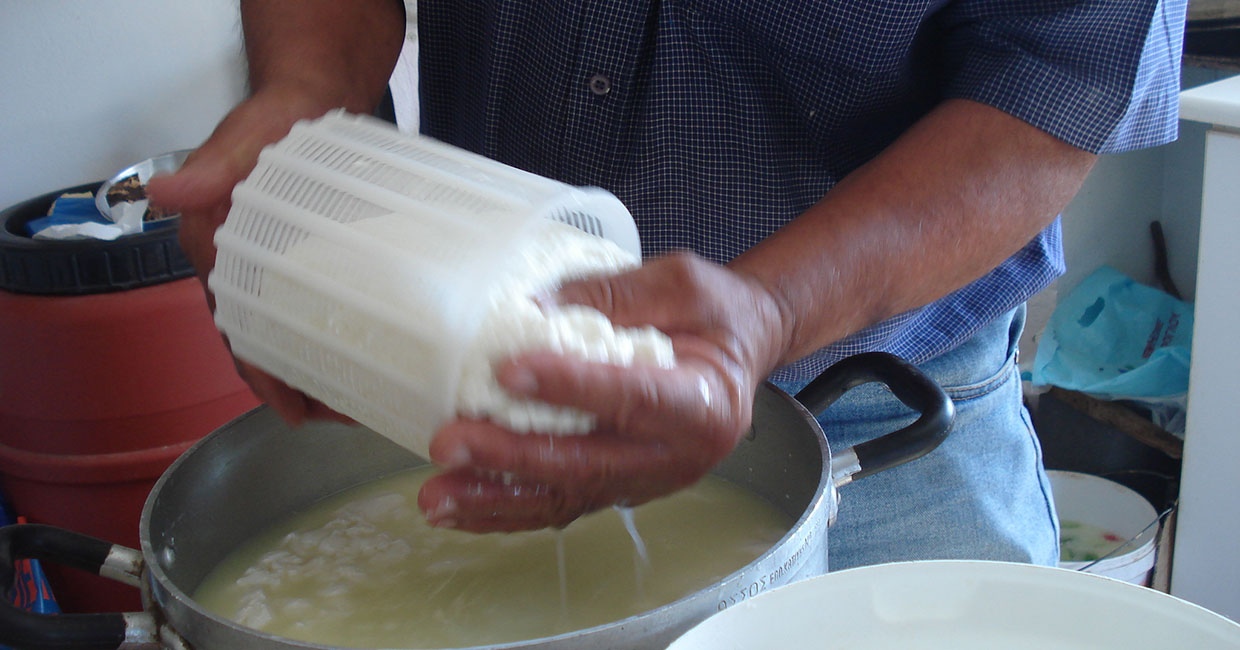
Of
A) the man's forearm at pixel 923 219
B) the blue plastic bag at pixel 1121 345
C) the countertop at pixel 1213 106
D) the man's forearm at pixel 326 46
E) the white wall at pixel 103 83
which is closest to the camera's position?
the man's forearm at pixel 923 219

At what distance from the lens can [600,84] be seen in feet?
2.86

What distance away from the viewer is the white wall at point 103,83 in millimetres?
1760

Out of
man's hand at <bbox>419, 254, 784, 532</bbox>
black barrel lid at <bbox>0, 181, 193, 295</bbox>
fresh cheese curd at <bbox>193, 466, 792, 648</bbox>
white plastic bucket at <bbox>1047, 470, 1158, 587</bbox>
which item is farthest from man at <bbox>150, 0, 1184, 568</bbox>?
white plastic bucket at <bbox>1047, 470, 1158, 587</bbox>

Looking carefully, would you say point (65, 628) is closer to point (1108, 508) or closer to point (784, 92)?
point (784, 92)

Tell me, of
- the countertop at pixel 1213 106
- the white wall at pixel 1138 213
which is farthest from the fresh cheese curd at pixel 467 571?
the white wall at pixel 1138 213

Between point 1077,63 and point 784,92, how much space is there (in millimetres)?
227

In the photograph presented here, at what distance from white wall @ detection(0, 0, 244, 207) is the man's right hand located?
1.08 metres

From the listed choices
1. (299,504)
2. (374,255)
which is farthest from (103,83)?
(374,255)

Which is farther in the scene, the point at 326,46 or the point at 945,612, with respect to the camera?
the point at 326,46

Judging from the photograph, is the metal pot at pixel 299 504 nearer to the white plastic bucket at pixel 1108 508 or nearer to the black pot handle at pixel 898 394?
the black pot handle at pixel 898 394

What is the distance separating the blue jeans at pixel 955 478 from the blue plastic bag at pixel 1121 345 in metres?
1.11

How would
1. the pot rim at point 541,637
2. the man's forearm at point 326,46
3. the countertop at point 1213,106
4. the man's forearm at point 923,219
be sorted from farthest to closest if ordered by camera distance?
the countertop at point 1213,106 < the man's forearm at point 326,46 < the man's forearm at point 923,219 < the pot rim at point 541,637

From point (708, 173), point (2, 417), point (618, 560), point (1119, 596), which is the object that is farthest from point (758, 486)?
point (2, 417)

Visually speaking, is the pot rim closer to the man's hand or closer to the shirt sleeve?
the man's hand
